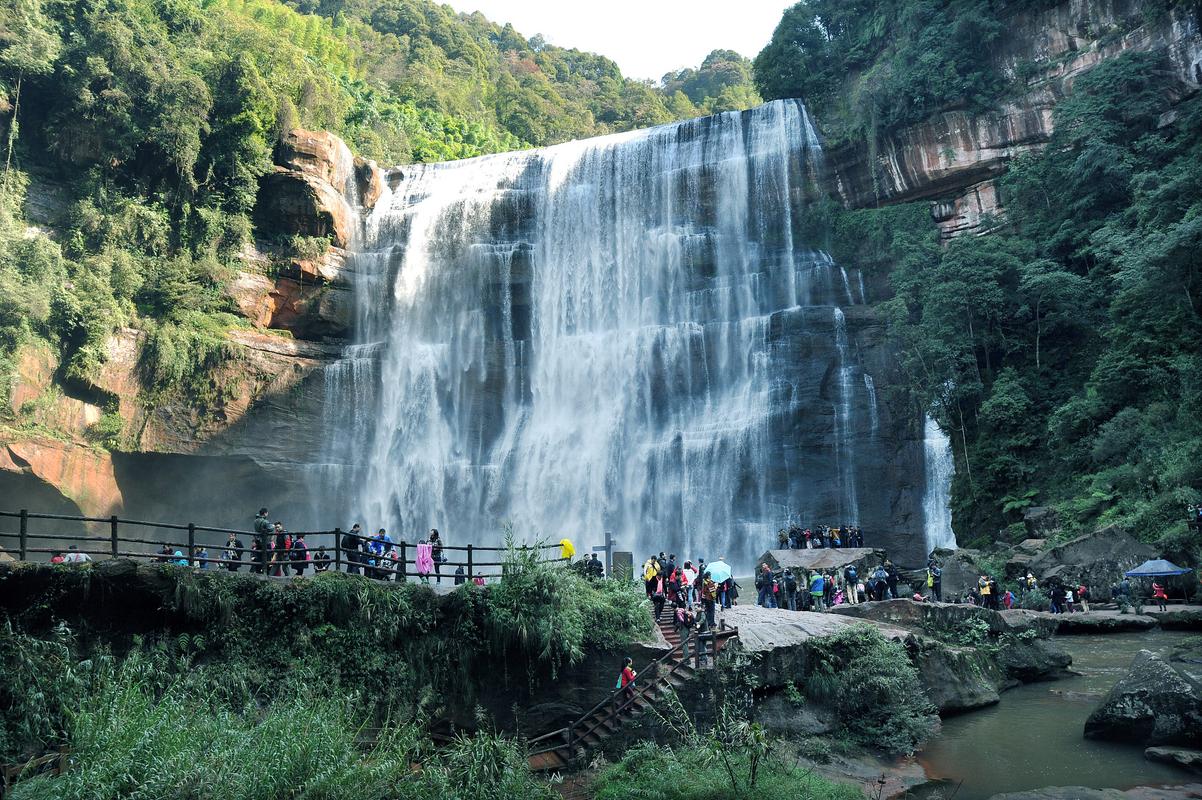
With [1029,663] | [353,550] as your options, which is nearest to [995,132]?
[1029,663]

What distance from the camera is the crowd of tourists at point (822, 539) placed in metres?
29.7

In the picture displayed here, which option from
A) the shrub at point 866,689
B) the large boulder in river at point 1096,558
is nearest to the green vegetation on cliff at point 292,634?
the shrub at point 866,689

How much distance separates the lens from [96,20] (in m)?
38.7

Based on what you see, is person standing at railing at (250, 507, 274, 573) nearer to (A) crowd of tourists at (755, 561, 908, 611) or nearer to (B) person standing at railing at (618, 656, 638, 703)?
(B) person standing at railing at (618, 656, 638, 703)

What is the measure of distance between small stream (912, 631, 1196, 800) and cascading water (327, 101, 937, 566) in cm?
1419

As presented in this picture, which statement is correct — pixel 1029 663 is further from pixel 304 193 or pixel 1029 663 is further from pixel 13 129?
pixel 13 129

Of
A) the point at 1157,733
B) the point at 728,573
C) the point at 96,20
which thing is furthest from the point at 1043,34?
the point at 96,20

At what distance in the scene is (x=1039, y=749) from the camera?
15680 mm

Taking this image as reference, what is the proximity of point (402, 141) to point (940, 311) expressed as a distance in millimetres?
35138

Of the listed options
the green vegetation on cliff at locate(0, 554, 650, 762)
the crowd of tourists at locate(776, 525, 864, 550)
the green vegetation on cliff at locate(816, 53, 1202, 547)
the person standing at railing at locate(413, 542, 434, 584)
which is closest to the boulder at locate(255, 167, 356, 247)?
the green vegetation on cliff at locate(816, 53, 1202, 547)

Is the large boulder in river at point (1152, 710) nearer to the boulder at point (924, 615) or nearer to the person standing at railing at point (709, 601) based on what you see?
the boulder at point (924, 615)

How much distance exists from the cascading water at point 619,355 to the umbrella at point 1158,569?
10.1 meters

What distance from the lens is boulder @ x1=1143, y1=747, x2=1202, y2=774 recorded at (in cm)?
1426

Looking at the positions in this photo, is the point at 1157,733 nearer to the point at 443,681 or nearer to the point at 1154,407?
the point at 443,681
